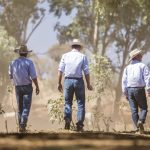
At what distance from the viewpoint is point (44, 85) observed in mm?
56656

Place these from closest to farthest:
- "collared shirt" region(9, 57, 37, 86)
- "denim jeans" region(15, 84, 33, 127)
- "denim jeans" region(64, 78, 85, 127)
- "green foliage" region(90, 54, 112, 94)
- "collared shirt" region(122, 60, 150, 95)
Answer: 1. "denim jeans" region(64, 78, 85, 127)
2. "collared shirt" region(122, 60, 150, 95)
3. "denim jeans" region(15, 84, 33, 127)
4. "collared shirt" region(9, 57, 37, 86)
5. "green foliage" region(90, 54, 112, 94)

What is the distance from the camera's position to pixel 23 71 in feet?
25.4

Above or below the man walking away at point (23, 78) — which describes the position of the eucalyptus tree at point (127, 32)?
above

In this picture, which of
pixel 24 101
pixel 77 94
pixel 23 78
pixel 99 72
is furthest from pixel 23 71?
pixel 99 72

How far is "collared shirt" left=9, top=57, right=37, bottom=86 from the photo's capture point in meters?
7.75

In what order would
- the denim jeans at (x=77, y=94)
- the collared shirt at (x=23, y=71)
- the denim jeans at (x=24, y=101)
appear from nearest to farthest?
the denim jeans at (x=77, y=94)
the denim jeans at (x=24, y=101)
the collared shirt at (x=23, y=71)

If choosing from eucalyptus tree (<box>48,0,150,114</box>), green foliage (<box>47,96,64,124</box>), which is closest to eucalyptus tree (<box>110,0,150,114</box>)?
eucalyptus tree (<box>48,0,150,114</box>)

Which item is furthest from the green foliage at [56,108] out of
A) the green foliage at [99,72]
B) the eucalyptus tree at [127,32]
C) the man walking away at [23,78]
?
the eucalyptus tree at [127,32]

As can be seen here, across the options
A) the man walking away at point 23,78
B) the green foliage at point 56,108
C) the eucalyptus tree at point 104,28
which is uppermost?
the eucalyptus tree at point 104,28

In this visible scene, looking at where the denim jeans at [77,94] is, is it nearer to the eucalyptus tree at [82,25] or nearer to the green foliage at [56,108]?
the green foliage at [56,108]

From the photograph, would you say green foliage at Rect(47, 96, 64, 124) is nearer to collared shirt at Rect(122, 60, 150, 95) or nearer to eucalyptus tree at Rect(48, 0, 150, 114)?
collared shirt at Rect(122, 60, 150, 95)

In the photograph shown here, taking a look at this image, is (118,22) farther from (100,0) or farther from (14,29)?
(100,0)

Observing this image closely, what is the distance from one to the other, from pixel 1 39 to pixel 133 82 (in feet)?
76.1

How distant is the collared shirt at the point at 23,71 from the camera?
7746 mm
